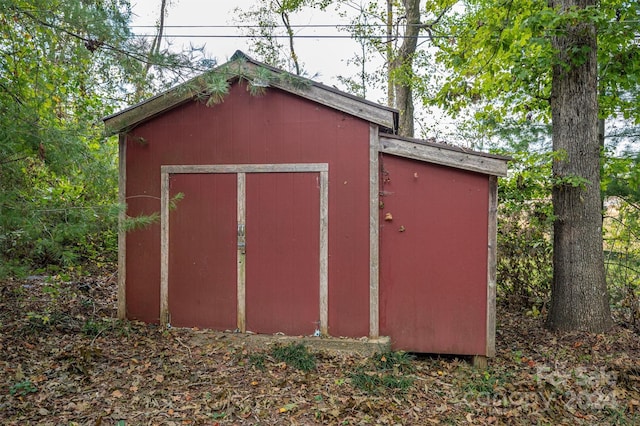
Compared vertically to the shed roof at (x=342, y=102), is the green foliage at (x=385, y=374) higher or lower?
lower

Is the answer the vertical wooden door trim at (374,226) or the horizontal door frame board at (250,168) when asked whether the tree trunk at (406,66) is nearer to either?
the vertical wooden door trim at (374,226)

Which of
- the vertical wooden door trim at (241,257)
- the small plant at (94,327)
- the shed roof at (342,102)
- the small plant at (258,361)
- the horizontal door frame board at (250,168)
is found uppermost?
the shed roof at (342,102)

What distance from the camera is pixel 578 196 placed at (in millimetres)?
4918

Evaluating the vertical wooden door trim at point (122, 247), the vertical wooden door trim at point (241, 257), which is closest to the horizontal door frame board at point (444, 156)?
the vertical wooden door trim at point (241, 257)

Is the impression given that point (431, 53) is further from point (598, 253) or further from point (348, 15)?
point (598, 253)

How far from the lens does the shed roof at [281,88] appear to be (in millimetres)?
4221

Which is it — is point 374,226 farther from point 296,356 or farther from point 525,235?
point 525,235

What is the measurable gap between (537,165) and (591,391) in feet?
9.48

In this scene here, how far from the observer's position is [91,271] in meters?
7.41

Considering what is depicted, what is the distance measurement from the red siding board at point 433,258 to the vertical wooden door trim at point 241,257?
1.53 meters

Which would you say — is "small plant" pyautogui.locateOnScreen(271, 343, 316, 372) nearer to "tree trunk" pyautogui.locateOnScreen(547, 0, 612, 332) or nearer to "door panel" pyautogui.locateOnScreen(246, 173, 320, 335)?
"door panel" pyautogui.locateOnScreen(246, 173, 320, 335)

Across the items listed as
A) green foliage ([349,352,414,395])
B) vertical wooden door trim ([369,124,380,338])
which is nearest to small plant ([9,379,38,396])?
green foliage ([349,352,414,395])

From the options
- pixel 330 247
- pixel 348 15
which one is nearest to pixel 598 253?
pixel 330 247

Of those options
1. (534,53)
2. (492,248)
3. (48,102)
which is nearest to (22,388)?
(48,102)
